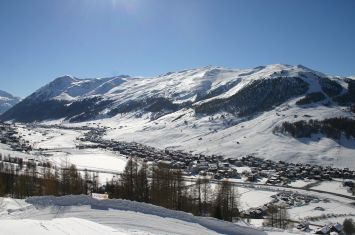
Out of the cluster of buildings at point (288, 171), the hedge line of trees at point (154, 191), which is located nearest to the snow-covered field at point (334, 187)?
the cluster of buildings at point (288, 171)

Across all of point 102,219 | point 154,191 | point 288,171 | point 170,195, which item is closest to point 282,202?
point 170,195

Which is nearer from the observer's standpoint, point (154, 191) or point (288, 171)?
point (154, 191)

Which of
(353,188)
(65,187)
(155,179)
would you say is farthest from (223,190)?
(353,188)

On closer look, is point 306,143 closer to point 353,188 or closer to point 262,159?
point 262,159

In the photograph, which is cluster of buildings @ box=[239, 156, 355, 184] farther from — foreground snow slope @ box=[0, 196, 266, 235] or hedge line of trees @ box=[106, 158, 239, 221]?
foreground snow slope @ box=[0, 196, 266, 235]

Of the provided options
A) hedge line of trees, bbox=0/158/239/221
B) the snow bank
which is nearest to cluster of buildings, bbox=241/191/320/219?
hedge line of trees, bbox=0/158/239/221

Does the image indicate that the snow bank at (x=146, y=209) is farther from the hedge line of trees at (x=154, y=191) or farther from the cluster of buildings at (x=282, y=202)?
the cluster of buildings at (x=282, y=202)

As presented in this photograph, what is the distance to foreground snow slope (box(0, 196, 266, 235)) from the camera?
109 ft

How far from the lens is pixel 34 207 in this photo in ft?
135

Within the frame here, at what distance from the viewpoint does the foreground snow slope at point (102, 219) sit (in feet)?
109

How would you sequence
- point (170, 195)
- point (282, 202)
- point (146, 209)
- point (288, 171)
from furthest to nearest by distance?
point (288, 171), point (282, 202), point (170, 195), point (146, 209)

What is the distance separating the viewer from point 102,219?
38.0 meters

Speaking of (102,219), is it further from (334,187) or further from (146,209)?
(334,187)

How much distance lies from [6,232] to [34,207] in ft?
38.8
